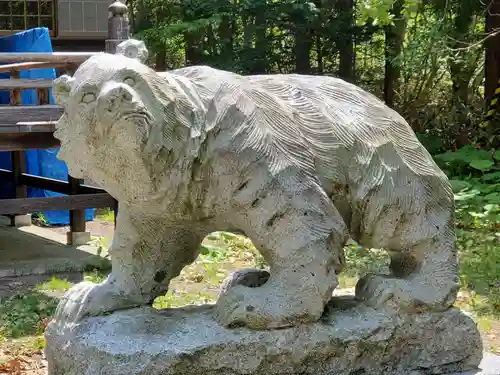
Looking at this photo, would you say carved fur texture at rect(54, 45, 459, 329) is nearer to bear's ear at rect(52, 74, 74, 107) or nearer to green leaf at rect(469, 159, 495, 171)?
bear's ear at rect(52, 74, 74, 107)

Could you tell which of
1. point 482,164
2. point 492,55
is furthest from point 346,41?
point 482,164

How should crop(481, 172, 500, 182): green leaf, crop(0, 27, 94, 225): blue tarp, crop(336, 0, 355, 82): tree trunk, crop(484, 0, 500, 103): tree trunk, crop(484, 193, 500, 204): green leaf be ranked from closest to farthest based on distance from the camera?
1. crop(484, 193, 500, 204): green leaf
2. crop(0, 27, 94, 225): blue tarp
3. crop(481, 172, 500, 182): green leaf
4. crop(484, 0, 500, 103): tree trunk
5. crop(336, 0, 355, 82): tree trunk

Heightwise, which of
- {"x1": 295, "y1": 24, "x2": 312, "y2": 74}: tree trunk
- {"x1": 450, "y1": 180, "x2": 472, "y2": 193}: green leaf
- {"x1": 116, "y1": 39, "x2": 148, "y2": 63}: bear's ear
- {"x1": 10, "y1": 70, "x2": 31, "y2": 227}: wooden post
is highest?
{"x1": 116, "y1": 39, "x2": 148, "y2": 63}: bear's ear

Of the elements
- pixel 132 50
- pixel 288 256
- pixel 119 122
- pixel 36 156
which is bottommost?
pixel 36 156

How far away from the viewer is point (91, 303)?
2797mm

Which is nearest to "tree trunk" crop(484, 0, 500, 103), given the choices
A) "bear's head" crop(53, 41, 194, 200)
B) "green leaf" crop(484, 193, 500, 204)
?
"green leaf" crop(484, 193, 500, 204)

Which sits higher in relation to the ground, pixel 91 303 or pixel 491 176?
pixel 91 303

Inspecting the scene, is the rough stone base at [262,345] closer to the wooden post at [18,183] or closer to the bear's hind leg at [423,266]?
the bear's hind leg at [423,266]

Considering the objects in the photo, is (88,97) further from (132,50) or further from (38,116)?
(38,116)

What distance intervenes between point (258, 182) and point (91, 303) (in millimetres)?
758

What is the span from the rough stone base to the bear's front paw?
3 cm

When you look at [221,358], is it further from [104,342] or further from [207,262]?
[207,262]

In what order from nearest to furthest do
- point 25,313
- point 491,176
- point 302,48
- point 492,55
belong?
1. point 25,313
2. point 491,176
3. point 492,55
4. point 302,48

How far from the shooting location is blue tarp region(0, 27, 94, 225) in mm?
9109
